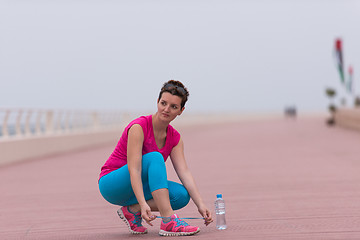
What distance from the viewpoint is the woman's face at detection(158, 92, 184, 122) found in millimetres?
5488

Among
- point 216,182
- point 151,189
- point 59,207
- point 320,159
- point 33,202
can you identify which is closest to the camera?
point 151,189

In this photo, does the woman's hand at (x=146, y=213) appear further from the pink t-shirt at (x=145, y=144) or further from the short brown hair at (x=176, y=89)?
the short brown hair at (x=176, y=89)

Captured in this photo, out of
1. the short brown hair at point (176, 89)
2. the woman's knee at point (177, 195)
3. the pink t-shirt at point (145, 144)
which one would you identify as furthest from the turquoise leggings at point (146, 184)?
the short brown hair at point (176, 89)

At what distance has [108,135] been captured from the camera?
29594 mm

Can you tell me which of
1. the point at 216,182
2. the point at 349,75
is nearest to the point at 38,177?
the point at 216,182

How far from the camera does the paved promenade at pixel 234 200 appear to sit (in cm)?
607

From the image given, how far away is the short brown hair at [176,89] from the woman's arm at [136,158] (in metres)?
0.37

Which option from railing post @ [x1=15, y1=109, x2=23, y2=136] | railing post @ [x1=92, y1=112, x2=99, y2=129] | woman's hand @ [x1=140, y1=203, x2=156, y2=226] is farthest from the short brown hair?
railing post @ [x1=92, y1=112, x2=99, y2=129]

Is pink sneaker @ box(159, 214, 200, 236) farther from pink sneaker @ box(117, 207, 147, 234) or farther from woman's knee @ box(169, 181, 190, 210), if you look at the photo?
pink sneaker @ box(117, 207, 147, 234)

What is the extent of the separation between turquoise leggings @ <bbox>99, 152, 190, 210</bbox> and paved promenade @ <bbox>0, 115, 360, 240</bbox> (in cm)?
34

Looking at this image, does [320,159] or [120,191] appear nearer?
[120,191]

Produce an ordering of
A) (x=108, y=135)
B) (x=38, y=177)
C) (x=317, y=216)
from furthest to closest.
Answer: (x=108, y=135), (x=38, y=177), (x=317, y=216)

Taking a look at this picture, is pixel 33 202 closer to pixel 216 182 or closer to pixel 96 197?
pixel 96 197

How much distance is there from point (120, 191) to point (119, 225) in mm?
1177
